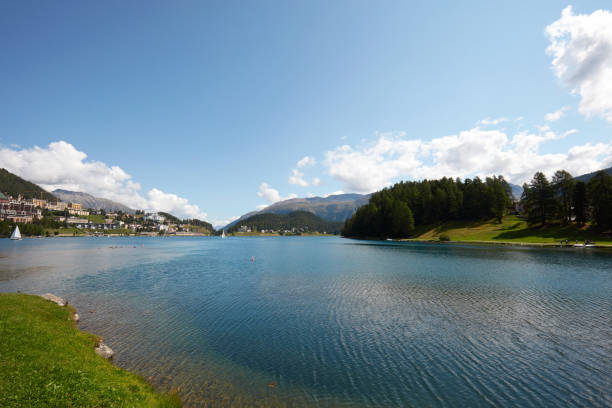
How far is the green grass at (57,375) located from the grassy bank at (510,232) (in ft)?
439

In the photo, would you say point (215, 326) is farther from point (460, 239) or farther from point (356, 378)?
point (460, 239)

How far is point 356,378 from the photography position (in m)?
15.3

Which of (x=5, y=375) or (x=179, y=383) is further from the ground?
(x=5, y=375)

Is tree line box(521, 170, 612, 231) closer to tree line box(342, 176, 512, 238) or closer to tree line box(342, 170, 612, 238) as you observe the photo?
tree line box(342, 170, 612, 238)

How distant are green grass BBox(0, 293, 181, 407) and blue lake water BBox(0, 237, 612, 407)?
228cm

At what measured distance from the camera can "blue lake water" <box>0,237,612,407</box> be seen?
46.2 feet

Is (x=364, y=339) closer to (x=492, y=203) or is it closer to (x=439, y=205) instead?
(x=492, y=203)

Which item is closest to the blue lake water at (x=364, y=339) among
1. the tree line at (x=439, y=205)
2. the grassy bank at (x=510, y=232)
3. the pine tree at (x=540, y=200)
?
the grassy bank at (x=510, y=232)

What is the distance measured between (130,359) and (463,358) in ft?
71.6

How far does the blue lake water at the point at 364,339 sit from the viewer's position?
46.2ft

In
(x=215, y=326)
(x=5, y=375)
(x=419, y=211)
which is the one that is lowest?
(x=215, y=326)

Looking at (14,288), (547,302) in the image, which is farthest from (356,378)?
(14,288)

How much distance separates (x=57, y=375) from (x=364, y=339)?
18.1m

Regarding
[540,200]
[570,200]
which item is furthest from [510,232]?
[570,200]
